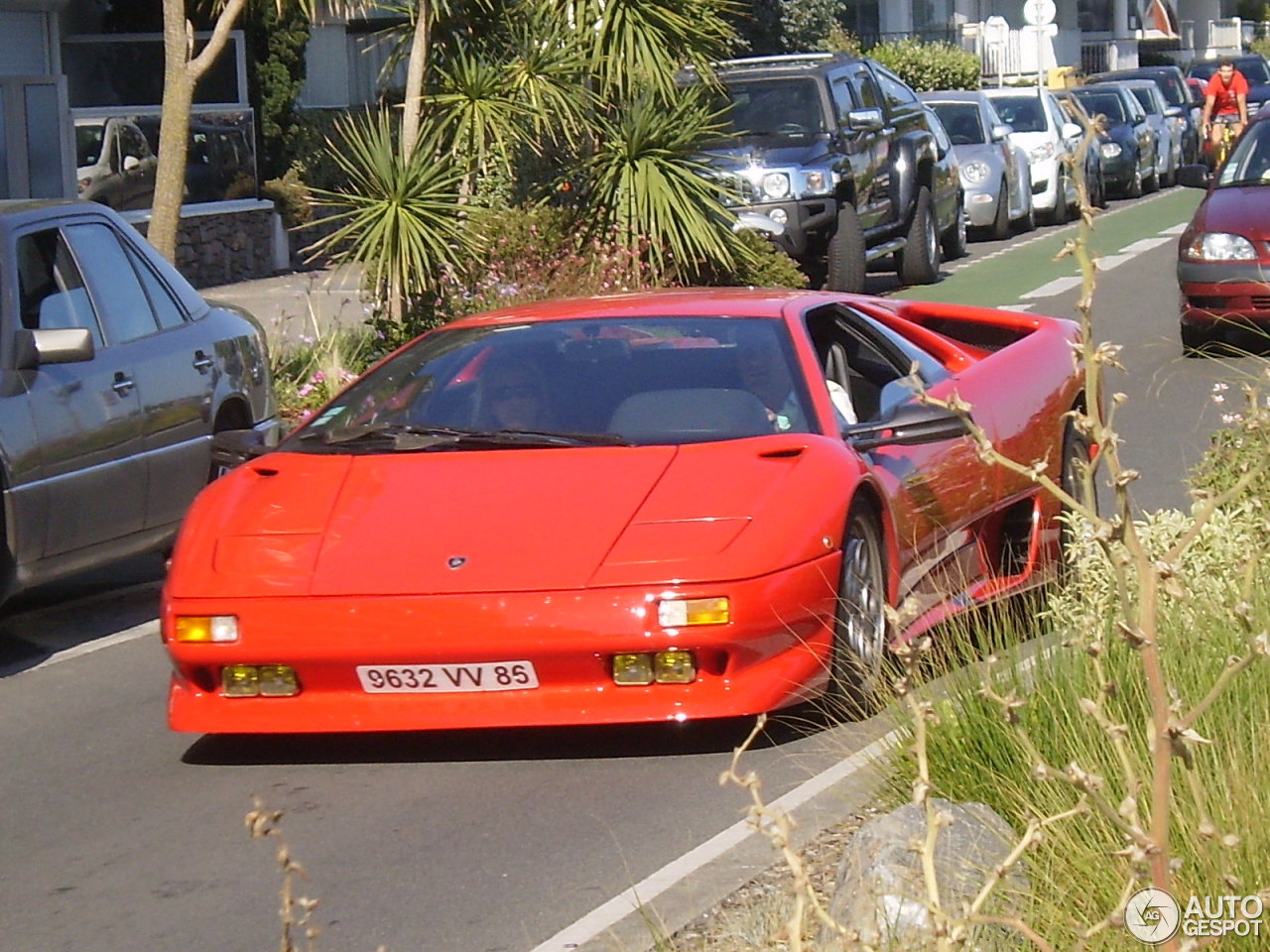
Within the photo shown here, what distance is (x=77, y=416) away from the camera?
8.61m

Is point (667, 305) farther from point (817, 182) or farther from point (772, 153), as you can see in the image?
point (772, 153)

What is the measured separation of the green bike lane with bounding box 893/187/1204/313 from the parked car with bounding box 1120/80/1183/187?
3911 mm

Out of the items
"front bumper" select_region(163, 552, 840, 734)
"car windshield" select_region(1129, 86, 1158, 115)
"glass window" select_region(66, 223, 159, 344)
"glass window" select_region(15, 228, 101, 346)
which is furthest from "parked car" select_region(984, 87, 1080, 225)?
"front bumper" select_region(163, 552, 840, 734)

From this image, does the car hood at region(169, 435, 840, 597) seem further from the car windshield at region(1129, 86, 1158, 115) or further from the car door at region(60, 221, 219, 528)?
the car windshield at region(1129, 86, 1158, 115)

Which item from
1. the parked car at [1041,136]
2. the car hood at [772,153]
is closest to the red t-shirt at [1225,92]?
the parked car at [1041,136]

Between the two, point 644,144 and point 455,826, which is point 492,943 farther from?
point 644,144

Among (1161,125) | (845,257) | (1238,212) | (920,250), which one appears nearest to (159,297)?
(1238,212)

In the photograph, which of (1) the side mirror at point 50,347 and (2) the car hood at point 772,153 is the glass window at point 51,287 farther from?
(2) the car hood at point 772,153

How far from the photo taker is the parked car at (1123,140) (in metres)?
35.1

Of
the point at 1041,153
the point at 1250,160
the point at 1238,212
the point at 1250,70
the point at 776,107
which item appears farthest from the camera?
the point at 1250,70

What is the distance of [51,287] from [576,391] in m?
2.79

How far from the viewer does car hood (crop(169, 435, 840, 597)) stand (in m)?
6.21

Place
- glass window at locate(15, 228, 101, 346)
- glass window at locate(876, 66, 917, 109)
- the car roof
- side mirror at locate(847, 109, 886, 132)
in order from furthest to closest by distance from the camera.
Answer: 1. glass window at locate(876, 66, 917, 109)
2. side mirror at locate(847, 109, 886, 132)
3. glass window at locate(15, 228, 101, 346)
4. the car roof

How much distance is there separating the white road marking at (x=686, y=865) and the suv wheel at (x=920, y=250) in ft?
55.8
